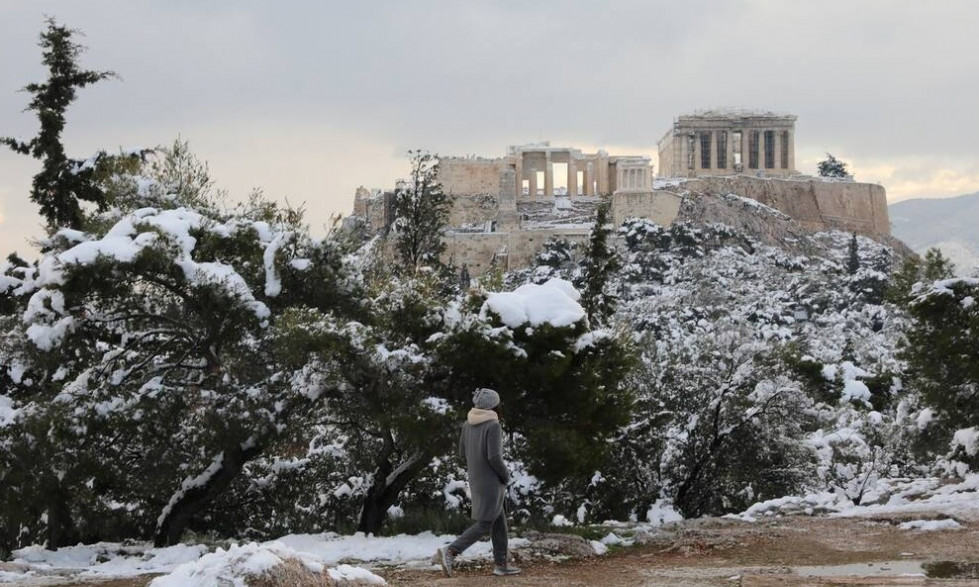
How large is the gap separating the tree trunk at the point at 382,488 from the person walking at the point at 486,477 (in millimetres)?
4118

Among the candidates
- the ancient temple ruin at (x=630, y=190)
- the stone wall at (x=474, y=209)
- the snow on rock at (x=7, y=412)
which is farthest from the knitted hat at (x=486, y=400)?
the stone wall at (x=474, y=209)

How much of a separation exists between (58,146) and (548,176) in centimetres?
5815

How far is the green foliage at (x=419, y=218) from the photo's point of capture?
88.2 feet

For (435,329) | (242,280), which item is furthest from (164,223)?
(435,329)

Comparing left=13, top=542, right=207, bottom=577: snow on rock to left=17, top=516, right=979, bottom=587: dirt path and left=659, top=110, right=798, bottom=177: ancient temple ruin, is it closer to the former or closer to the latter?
left=17, top=516, right=979, bottom=587: dirt path

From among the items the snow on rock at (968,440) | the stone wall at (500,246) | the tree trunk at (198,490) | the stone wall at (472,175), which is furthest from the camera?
the stone wall at (472,175)

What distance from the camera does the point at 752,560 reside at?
8406mm

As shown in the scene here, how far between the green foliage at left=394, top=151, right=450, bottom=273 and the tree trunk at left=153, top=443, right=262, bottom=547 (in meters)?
14.3

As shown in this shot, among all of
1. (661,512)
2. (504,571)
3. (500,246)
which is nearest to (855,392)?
(661,512)

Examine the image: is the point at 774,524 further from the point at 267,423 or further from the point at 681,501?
the point at 681,501

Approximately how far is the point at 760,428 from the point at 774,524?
6.29 m

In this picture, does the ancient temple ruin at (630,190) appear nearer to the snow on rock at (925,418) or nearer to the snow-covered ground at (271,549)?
the snow on rock at (925,418)

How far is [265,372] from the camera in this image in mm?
12344

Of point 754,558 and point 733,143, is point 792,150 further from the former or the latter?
point 754,558
